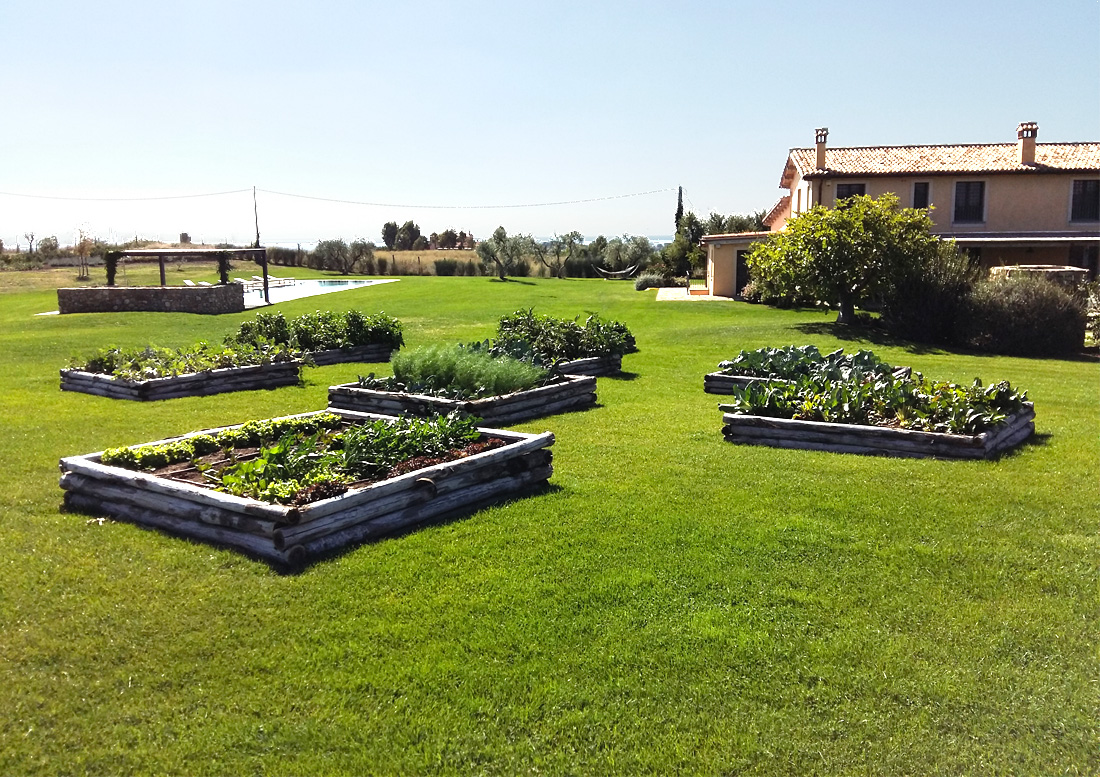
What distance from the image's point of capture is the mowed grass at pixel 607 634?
3811mm

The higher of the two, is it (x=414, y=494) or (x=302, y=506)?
(x=302, y=506)

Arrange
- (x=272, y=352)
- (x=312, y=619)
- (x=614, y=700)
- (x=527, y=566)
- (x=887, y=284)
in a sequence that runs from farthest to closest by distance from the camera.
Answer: (x=887, y=284)
(x=272, y=352)
(x=527, y=566)
(x=312, y=619)
(x=614, y=700)

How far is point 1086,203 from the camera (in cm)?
3391

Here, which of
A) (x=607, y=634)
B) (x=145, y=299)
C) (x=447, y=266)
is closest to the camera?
(x=607, y=634)

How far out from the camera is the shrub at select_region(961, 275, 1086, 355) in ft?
64.8

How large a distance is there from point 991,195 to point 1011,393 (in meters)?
28.0

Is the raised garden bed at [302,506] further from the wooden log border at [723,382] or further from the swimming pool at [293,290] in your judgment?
the swimming pool at [293,290]

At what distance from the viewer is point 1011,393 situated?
9750 millimetres

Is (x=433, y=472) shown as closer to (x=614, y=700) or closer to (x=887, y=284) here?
(x=614, y=700)

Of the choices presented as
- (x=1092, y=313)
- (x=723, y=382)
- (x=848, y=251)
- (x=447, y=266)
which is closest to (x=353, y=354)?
(x=723, y=382)

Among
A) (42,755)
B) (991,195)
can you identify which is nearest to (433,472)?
(42,755)

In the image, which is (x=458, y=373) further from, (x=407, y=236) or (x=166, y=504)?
(x=407, y=236)

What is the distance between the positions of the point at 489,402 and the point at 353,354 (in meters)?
7.49

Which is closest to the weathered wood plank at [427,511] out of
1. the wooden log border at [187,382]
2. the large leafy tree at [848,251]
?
the wooden log border at [187,382]
